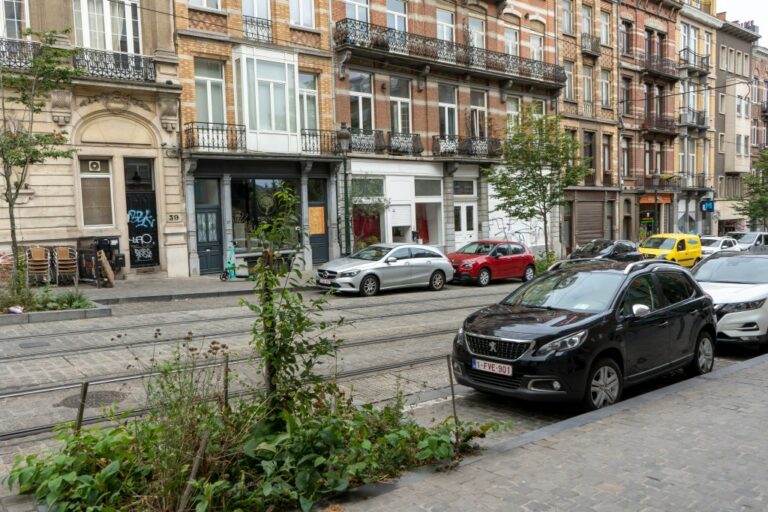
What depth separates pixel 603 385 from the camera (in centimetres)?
665

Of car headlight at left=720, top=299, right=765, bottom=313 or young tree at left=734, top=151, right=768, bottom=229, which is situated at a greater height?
young tree at left=734, top=151, right=768, bottom=229

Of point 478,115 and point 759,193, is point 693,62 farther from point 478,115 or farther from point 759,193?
point 478,115

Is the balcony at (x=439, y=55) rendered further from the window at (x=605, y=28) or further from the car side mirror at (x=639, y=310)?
the car side mirror at (x=639, y=310)

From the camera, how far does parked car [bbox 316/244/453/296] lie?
678 inches

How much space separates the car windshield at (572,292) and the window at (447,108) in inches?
841

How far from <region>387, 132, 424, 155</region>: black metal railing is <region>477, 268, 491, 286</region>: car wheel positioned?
777cm

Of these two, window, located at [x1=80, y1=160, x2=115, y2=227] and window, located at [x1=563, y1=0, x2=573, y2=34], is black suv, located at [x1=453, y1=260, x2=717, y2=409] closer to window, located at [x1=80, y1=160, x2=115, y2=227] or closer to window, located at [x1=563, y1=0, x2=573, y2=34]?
window, located at [x1=80, y1=160, x2=115, y2=227]

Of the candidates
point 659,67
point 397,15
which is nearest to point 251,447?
point 397,15

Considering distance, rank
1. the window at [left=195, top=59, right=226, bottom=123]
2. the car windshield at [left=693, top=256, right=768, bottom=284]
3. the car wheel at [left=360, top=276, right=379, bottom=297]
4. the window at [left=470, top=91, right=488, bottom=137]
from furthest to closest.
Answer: the window at [left=470, top=91, right=488, bottom=137] → the window at [left=195, top=59, right=226, bottom=123] → the car wheel at [left=360, top=276, right=379, bottom=297] → the car windshield at [left=693, top=256, right=768, bottom=284]

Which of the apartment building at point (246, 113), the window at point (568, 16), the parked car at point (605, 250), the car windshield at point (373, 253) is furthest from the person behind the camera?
the window at point (568, 16)

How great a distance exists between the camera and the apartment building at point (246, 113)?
68.6 ft

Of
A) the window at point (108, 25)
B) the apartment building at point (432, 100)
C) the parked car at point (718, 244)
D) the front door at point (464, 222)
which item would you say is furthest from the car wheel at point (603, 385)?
the parked car at point (718, 244)

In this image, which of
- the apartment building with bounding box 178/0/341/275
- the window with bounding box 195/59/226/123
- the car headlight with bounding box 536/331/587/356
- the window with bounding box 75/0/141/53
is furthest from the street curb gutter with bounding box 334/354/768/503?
the window with bounding box 75/0/141/53

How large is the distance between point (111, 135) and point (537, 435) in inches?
703
